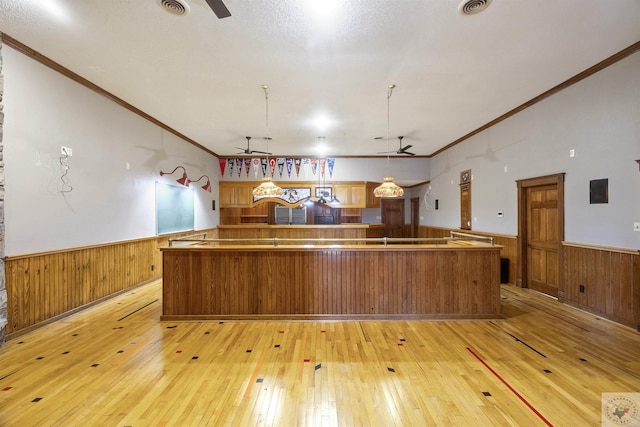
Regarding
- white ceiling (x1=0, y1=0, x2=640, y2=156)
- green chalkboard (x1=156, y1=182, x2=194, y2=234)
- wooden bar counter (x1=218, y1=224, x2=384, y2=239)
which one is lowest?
wooden bar counter (x1=218, y1=224, x2=384, y2=239)

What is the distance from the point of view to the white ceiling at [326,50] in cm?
249

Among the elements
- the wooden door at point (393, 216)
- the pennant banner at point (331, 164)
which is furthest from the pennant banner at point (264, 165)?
the wooden door at point (393, 216)

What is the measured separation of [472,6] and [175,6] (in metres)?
2.63

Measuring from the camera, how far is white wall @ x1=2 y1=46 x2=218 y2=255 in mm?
3014

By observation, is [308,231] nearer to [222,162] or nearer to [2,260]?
[222,162]

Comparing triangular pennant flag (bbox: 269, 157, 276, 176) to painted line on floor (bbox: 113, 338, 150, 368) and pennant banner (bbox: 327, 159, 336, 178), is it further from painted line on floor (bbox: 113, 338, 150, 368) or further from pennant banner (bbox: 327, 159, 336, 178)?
painted line on floor (bbox: 113, 338, 150, 368)

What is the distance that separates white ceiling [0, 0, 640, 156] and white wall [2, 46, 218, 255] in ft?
1.20

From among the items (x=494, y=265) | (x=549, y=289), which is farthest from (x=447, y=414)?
(x=549, y=289)

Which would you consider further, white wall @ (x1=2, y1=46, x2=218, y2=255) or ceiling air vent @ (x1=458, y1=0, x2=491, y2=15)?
white wall @ (x1=2, y1=46, x2=218, y2=255)

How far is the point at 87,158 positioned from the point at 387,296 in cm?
465

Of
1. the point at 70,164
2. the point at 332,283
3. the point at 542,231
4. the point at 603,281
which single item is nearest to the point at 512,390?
the point at 332,283

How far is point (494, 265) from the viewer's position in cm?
351

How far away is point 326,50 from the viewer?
3057 mm

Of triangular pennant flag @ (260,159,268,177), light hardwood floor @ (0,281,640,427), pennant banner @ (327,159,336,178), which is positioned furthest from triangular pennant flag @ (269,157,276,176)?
light hardwood floor @ (0,281,640,427)
